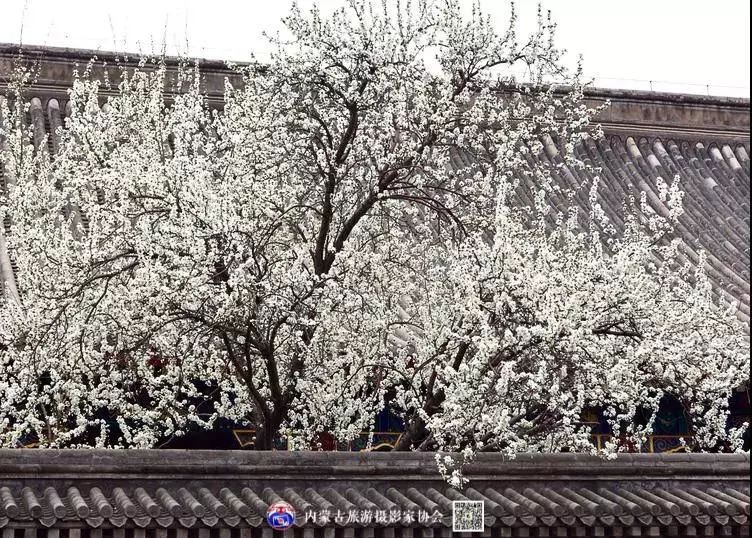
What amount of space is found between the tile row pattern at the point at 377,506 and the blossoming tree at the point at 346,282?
58cm

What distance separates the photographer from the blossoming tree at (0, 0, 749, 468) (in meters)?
11.9

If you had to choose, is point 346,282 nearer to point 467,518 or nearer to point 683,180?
point 467,518

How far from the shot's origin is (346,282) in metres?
12.4

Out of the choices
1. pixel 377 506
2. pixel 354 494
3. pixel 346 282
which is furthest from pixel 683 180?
pixel 377 506

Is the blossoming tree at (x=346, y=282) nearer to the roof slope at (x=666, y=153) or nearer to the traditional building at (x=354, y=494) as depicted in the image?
the traditional building at (x=354, y=494)

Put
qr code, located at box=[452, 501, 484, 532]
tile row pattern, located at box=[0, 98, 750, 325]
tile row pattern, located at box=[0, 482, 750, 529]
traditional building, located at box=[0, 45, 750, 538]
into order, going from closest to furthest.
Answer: tile row pattern, located at box=[0, 482, 750, 529] < traditional building, located at box=[0, 45, 750, 538] < qr code, located at box=[452, 501, 484, 532] < tile row pattern, located at box=[0, 98, 750, 325]

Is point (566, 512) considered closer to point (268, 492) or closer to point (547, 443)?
point (547, 443)

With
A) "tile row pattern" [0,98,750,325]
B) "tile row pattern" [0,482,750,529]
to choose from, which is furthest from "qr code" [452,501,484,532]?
"tile row pattern" [0,98,750,325]

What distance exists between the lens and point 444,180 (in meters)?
12.9

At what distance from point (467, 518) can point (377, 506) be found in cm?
83

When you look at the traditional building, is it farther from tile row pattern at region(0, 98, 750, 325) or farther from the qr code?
tile row pattern at region(0, 98, 750, 325)

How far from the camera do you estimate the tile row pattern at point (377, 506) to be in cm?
1034

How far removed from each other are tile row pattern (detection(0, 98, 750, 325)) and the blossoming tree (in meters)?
6.93

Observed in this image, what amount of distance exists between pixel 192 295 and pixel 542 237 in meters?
3.75
